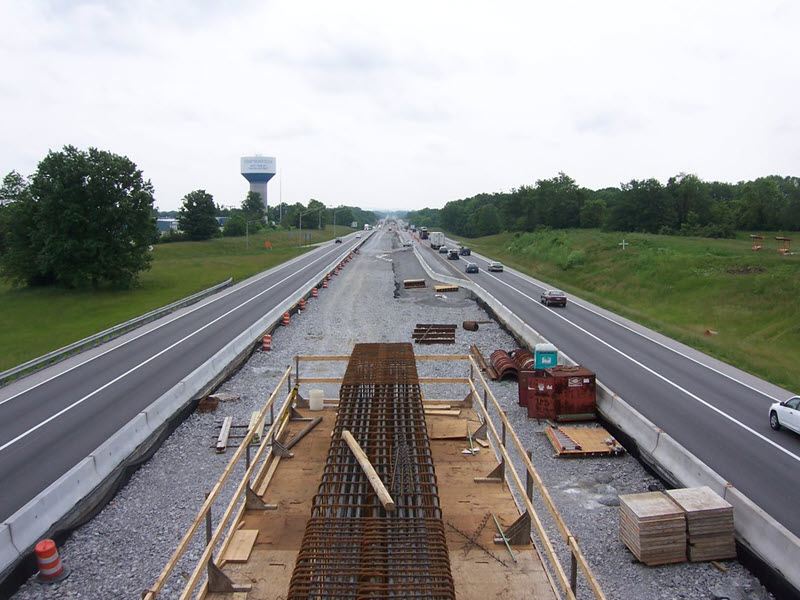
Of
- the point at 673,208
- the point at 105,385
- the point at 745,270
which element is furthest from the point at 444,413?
the point at 673,208

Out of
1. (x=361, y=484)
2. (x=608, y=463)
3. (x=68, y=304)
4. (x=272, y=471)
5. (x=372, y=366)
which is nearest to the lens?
(x=361, y=484)

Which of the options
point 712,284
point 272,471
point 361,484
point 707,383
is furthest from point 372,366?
point 712,284

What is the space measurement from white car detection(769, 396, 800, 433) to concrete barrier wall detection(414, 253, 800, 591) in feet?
16.7

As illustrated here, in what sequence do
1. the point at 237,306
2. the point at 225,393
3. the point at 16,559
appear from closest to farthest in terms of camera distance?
the point at 16,559 → the point at 225,393 → the point at 237,306

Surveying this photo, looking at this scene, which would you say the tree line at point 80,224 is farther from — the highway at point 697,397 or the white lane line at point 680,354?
the white lane line at point 680,354

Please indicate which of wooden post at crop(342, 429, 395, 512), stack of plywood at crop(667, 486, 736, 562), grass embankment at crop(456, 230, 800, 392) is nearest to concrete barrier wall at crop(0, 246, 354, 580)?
wooden post at crop(342, 429, 395, 512)

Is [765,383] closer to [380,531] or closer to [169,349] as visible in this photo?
[380,531]

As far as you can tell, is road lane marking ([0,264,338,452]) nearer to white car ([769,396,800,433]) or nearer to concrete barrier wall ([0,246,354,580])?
concrete barrier wall ([0,246,354,580])

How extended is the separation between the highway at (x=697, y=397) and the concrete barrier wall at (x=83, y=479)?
1699 cm

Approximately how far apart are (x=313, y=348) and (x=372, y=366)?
64.8ft

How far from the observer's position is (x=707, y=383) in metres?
24.6

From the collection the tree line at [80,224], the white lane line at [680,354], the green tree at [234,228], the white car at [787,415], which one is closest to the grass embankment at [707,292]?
the white lane line at [680,354]

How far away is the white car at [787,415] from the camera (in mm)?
18109

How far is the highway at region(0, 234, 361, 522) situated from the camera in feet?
54.3
